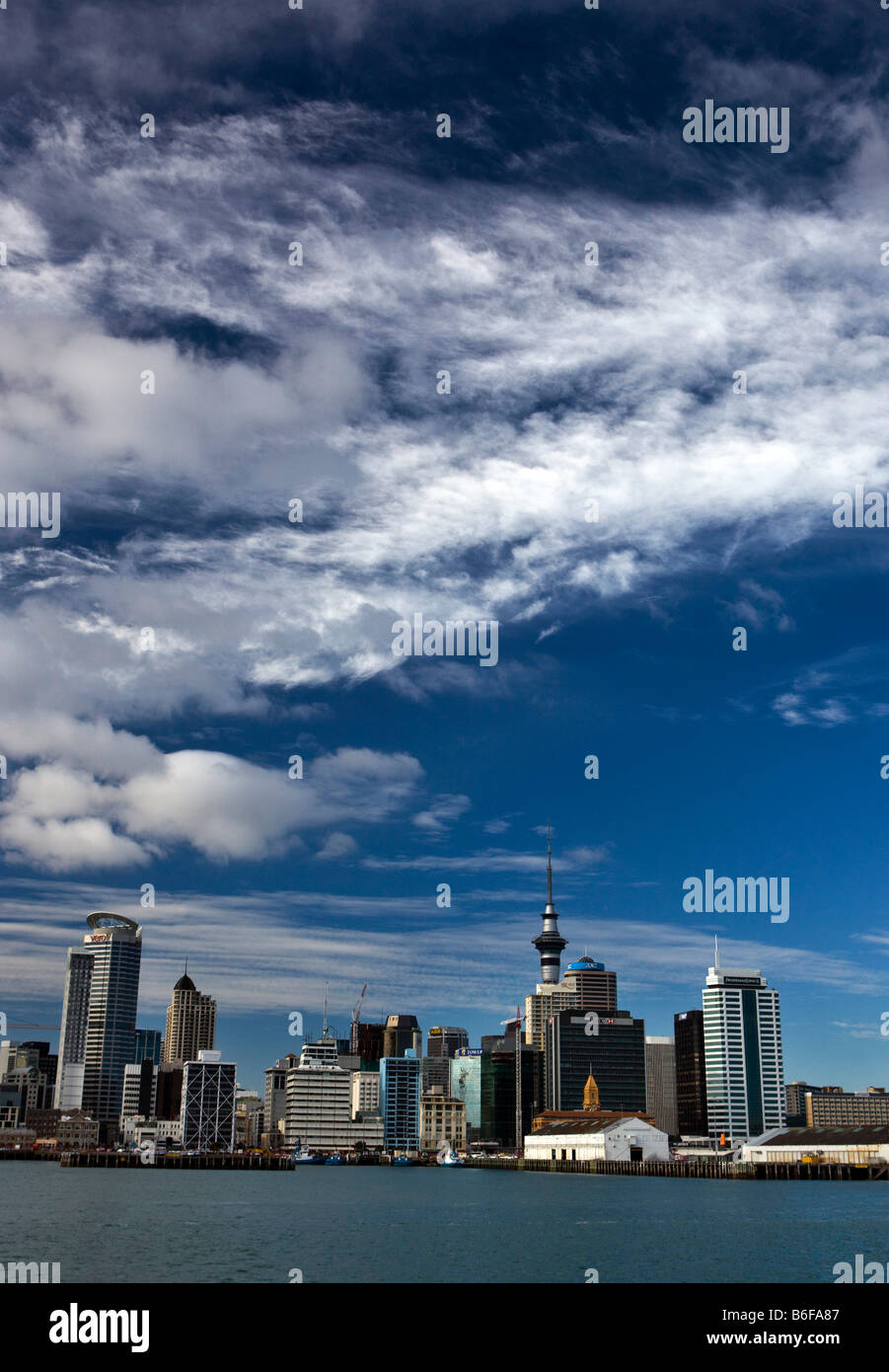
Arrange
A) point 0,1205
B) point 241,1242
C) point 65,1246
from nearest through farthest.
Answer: point 65,1246 < point 241,1242 < point 0,1205
